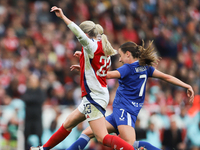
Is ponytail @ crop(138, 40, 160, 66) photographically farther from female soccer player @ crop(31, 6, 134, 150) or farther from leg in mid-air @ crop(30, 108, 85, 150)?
leg in mid-air @ crop(30, 108, 85, 150)

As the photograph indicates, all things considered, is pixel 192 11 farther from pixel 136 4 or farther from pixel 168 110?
pixel 168 110

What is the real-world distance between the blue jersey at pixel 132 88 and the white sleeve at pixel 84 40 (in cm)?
89

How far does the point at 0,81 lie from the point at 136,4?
861cm

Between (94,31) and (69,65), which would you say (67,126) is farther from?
(69,65)

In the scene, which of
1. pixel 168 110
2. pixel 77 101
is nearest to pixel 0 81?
pixel 77 101

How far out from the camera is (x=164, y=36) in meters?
15.8

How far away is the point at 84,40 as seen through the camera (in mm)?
4680

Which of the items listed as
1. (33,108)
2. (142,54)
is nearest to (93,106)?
(142,54)

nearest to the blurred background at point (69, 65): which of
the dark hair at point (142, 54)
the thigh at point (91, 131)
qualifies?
the thigh at point (91, 131)

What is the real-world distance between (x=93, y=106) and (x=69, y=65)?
7129mm

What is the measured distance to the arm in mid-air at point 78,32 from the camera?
4622 mm

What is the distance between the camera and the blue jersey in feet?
18.5

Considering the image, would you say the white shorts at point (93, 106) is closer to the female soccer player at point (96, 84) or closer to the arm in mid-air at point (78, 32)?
the female soccer player at point (96, 84)

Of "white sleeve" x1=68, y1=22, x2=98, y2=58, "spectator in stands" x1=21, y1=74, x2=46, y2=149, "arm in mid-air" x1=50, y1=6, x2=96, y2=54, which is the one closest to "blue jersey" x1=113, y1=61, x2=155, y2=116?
"white sleeve" x1=68, y1=22, x2=98, y2=58
